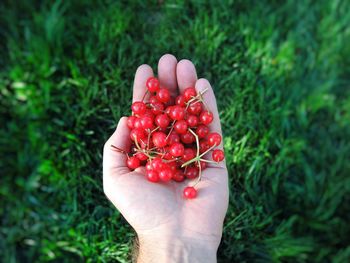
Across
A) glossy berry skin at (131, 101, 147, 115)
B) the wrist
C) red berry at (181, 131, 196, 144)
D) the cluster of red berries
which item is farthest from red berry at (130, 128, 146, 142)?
the wrist

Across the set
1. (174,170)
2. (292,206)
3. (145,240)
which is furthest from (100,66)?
(292,206)

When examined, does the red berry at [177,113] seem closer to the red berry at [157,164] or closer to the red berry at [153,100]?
the red berry at [153,100]

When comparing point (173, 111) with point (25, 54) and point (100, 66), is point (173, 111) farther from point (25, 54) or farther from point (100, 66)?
point (25, 54)

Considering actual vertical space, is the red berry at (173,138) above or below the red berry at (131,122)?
below

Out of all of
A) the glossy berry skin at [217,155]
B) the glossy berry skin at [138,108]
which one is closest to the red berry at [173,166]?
the glossy berry skin at [217,155]

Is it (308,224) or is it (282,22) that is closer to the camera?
(308,224)

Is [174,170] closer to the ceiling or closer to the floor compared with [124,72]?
closer to the floor

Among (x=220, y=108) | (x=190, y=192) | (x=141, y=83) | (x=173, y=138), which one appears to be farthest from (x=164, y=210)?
(x=220, y=108)
